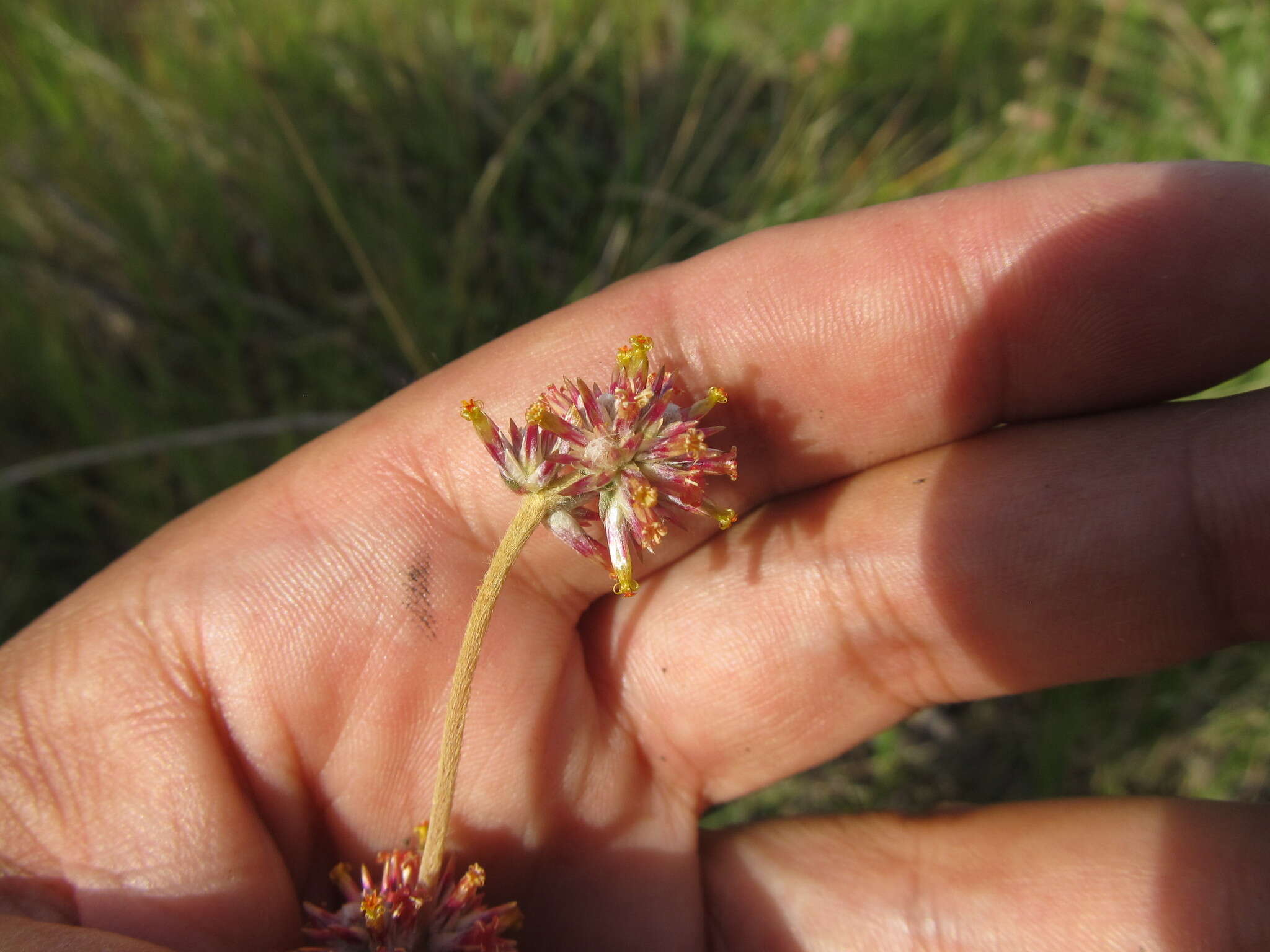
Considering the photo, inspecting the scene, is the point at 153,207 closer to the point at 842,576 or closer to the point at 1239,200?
the point at 842,576

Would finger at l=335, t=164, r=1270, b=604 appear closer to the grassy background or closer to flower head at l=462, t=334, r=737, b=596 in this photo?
flower head at l=462, t=334, r=737, b=596

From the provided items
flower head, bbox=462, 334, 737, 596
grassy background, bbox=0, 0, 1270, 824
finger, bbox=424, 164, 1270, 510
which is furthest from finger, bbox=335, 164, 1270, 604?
grassy background, bbox=0, 0, 1270, 824

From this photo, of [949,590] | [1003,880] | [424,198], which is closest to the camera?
[949,590]

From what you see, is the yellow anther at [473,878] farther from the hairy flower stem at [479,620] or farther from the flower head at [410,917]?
the hairy flower stem at [479,620]

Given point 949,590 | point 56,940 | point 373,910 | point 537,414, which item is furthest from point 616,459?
point 56,940

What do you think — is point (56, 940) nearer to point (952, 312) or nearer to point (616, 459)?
point (616, 459)
